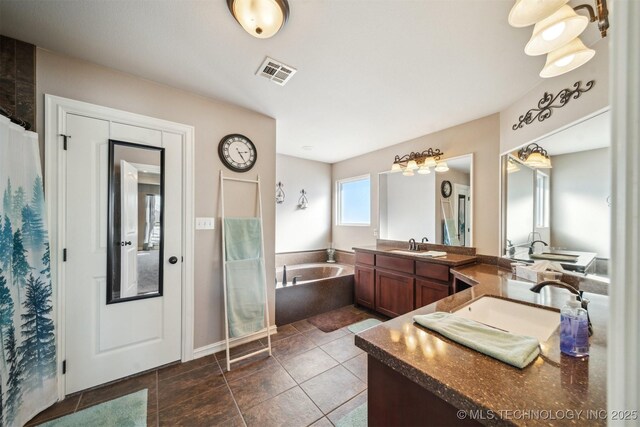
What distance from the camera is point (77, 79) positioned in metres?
1.77

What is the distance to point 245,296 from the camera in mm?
2371

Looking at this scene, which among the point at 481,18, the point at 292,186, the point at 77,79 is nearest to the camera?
the point at 481,18

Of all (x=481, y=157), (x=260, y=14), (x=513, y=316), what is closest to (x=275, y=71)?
(x=260, y=14)

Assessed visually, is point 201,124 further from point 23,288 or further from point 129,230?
point 23,288

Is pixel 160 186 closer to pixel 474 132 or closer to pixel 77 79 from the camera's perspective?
pixel 77 79

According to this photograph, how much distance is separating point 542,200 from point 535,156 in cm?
40

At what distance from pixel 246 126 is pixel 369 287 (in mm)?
2506

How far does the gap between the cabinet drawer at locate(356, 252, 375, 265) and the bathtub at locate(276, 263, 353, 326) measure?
0.95ft

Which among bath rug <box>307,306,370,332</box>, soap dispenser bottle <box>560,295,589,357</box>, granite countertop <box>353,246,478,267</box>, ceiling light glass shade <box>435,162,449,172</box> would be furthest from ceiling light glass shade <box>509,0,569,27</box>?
bath rug <box>307,306,370,332</box>

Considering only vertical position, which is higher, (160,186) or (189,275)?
(160,186)

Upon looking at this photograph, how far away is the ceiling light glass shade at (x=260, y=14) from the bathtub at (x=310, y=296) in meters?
2.44

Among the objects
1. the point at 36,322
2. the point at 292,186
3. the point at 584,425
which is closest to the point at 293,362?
the point at 36,322

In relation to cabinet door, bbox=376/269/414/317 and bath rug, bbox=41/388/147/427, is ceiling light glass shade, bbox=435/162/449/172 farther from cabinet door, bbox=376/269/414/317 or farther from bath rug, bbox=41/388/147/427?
bath rug, bbox=41/388/147/427

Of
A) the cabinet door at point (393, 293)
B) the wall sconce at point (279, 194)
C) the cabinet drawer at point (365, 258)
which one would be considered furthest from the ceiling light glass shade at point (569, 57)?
the wall sconce at point (279, 194)
